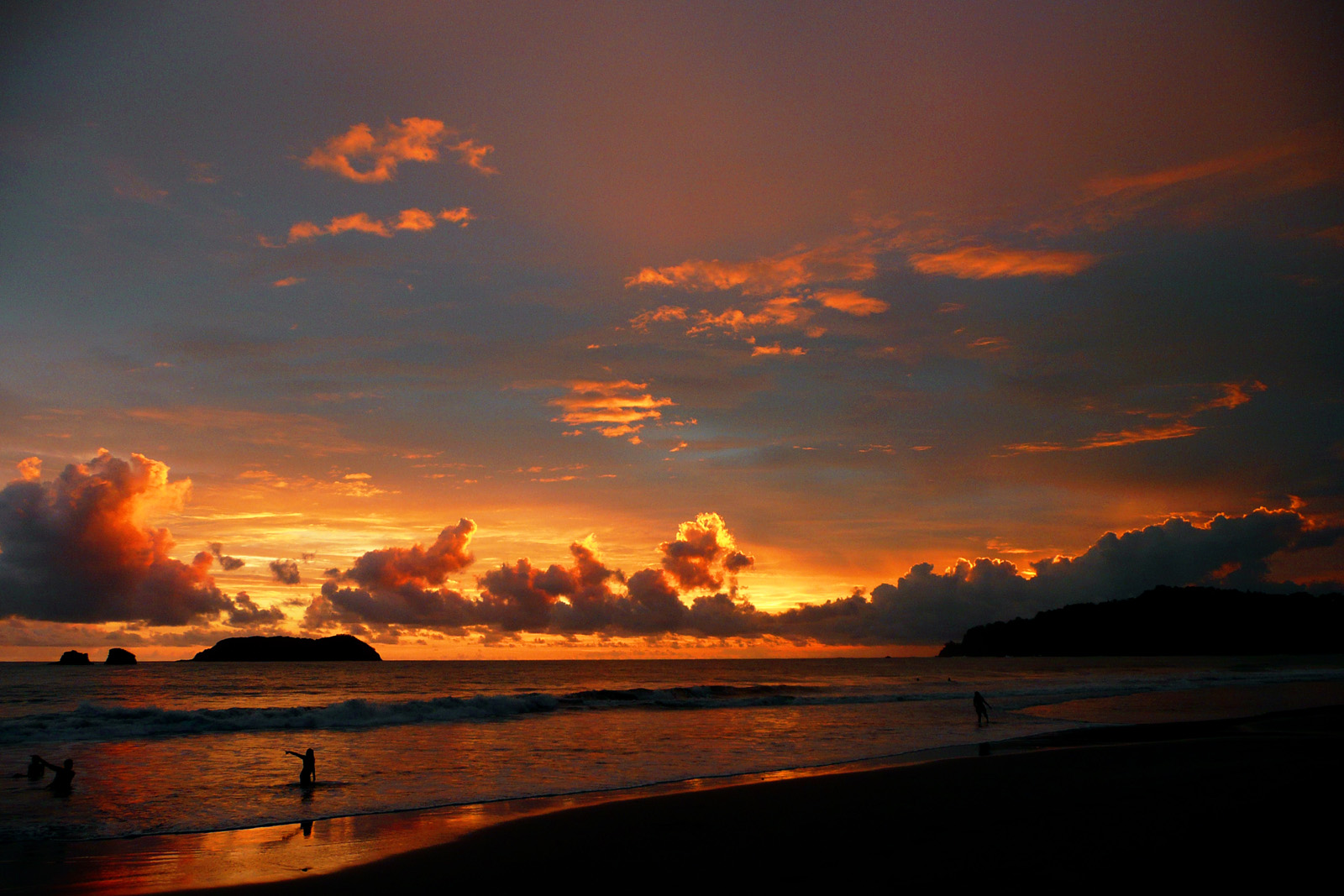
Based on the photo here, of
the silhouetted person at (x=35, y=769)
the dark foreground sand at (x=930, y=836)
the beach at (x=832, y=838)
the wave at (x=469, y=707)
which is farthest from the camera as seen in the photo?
the wave at (x=469, y=707)

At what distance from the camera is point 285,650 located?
17075 centimetres

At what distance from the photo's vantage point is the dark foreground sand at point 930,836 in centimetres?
1106

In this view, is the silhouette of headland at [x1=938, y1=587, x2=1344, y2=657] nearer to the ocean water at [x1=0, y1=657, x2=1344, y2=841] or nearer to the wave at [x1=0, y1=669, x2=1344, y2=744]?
the wave at [x1=0, y1=669, x2=1344, y2=744]

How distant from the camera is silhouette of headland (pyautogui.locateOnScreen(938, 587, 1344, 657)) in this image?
17038 centimetres

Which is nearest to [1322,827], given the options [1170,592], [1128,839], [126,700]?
[1128,839]

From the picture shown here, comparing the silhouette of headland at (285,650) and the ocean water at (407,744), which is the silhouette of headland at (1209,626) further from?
the silhouette of headland at (285,650)

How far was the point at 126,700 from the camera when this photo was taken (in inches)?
2192

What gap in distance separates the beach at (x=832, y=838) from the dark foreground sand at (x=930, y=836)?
0.16ft

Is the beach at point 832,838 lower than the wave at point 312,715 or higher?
higher

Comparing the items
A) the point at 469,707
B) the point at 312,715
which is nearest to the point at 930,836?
the point at 312,715

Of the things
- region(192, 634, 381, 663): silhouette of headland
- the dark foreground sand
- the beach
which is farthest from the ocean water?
region(192, 634, 381, 663): silhouette of headland

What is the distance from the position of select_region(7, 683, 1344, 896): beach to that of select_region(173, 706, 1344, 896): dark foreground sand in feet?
0.16

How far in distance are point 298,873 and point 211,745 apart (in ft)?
69.2

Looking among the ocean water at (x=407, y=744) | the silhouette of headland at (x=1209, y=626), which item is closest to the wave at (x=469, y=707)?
the ocean water at (x=407, y=744)
